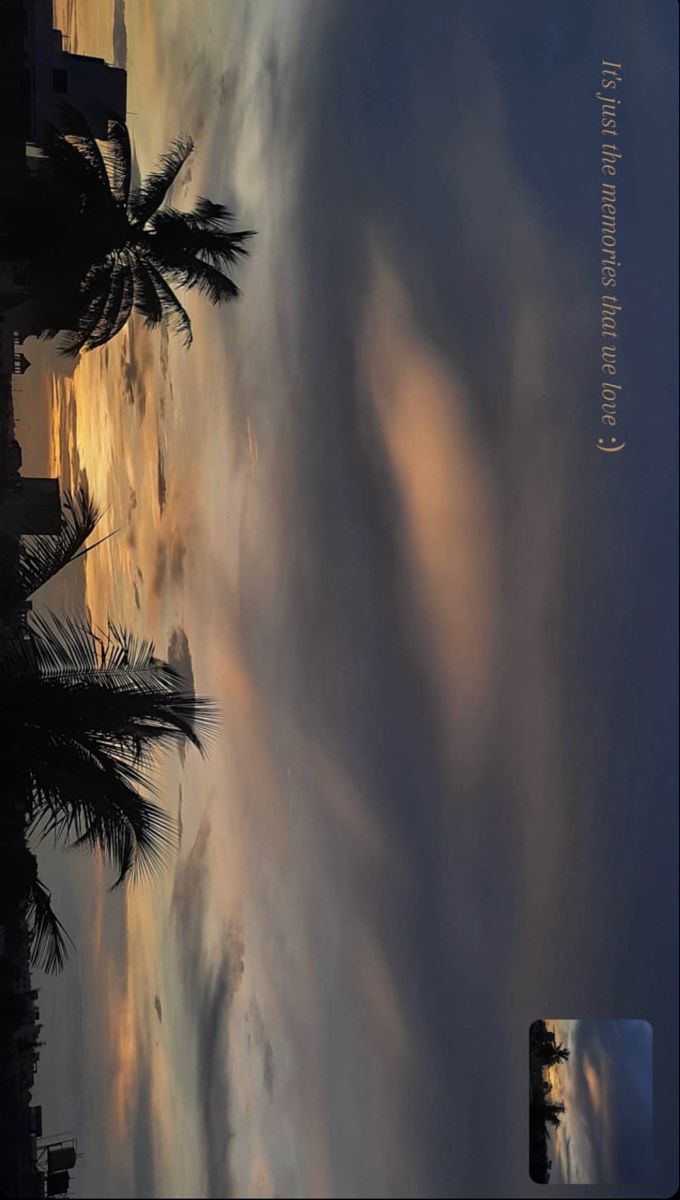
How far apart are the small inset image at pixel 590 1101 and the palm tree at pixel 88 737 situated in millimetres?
3656

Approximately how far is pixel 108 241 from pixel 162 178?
2.29 ft

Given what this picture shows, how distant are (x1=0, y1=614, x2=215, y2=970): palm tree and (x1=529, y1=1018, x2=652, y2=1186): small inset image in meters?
3.66

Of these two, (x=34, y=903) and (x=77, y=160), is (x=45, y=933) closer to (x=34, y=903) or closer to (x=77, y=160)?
(x=34, y=903)

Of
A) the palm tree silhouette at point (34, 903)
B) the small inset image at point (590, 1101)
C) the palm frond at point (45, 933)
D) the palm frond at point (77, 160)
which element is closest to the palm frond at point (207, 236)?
the palm frond at point (77, 160)

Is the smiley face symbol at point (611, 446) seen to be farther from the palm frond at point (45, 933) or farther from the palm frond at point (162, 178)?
the palm frond at point (45, 933)

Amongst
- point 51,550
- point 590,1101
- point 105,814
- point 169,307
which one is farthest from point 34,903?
point 169,307

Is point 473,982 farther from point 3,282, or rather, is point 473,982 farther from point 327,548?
point 3,282

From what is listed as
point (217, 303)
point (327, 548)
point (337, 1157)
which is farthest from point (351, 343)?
point (337, 1157)

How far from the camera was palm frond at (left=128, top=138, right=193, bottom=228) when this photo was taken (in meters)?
9.31

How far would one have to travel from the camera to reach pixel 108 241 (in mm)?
9469

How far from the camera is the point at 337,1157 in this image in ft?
29.1

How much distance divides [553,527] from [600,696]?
1511 millimetres

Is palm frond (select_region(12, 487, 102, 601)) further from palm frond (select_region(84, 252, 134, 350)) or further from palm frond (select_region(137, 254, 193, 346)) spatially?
palm frond (select_region(137, 254, 193, 346))

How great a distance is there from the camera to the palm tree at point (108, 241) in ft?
30.5
